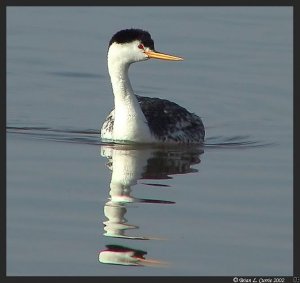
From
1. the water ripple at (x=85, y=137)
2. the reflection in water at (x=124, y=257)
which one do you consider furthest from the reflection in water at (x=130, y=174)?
the water ripple at (x=85, y=137)

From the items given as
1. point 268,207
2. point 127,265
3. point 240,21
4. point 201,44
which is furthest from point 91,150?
point 240,21

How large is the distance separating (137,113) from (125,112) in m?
0.16

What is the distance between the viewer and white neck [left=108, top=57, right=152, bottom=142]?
771 inches

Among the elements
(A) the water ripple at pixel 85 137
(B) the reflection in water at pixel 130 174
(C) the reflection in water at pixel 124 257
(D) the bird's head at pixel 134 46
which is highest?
(D) the bird's head at pixel 134 46

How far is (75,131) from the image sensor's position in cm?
2052

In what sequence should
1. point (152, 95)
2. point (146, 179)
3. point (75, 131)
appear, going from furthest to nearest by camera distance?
point (152, 95)
point (75, 131)
point (146, 179)

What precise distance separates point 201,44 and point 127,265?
38.0ft

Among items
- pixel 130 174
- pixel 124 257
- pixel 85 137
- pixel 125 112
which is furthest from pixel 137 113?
pixel 124 257

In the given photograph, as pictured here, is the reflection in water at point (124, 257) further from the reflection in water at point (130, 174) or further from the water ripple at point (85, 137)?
the water ripple at point (85, 137)

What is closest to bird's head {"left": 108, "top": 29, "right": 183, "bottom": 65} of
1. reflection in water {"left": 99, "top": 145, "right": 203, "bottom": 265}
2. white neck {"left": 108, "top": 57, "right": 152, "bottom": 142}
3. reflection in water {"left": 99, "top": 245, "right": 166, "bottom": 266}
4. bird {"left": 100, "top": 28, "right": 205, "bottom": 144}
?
bird {"left": 100, "top": 28, "right": 205, "bottom": 144}

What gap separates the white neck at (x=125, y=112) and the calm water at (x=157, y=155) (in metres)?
0.28

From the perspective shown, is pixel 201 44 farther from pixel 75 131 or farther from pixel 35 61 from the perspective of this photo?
pixel 75 131

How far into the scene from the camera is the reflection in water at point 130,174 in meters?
14.6

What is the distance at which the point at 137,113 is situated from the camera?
64.6 ft
